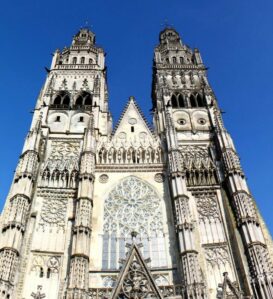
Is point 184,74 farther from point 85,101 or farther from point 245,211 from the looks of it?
point 245,211

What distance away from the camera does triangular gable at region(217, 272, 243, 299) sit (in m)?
16.9

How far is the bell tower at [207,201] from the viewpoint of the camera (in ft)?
56.4

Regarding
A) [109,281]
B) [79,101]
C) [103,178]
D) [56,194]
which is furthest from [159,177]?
[79,101]

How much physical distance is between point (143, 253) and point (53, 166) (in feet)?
26.0

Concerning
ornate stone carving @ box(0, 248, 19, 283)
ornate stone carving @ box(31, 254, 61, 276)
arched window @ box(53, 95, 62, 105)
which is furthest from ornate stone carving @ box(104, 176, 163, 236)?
arched window @ box(53, 95, 62, 105)

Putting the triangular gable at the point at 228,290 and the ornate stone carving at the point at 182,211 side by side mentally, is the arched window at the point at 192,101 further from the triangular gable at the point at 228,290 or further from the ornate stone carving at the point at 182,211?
the triangular gable at the point at 228,290

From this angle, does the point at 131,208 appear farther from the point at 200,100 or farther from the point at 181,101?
the point at 200,100

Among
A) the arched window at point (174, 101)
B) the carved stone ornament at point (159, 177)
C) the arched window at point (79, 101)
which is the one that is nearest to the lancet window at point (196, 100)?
the arched window at point (174, 101)

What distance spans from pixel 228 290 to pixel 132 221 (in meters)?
6.24

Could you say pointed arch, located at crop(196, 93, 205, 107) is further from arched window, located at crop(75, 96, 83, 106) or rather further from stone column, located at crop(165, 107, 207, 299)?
arched window, located at crop(75, 96, 83, 106)

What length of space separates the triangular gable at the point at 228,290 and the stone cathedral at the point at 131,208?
0.16ft

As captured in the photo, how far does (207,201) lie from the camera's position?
2138 cm

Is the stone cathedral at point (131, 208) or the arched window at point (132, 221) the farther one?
the arched window at point (132, 221)

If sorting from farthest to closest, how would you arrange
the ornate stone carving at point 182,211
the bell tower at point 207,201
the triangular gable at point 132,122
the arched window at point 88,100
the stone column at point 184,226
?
1. the arched window at point 88,100
2. the triangular gable at point 132,122
3. the ornate stone carving at point 182,211
4. the bell tower at point 207,201
5. the stone column at point 184,226
